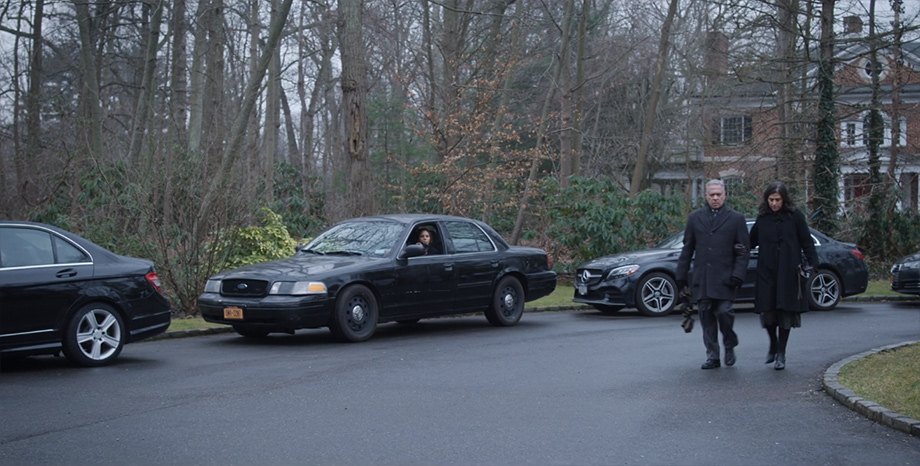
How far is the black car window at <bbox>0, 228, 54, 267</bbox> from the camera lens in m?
10.9

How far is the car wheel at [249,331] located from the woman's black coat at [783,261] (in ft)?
20.0

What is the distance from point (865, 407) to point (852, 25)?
23.4 metres

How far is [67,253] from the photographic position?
37.1 ft

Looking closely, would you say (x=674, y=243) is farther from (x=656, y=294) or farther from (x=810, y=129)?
(x=810, y=129)

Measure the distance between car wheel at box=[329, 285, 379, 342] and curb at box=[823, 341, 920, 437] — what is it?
18.3 feet

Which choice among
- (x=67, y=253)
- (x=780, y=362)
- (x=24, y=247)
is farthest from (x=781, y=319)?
(x=24, y=247)

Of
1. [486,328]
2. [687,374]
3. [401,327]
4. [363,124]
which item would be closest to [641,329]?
[486,328]

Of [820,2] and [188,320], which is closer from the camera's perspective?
[188,320]

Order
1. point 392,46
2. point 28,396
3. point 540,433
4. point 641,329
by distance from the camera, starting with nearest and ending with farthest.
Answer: point 540,433 → point 28,396 → point 641,329 → point 392,46

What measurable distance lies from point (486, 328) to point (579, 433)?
7.87m

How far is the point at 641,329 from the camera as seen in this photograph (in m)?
15.4

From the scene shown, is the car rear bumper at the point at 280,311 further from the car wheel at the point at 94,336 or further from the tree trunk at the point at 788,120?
the tree trunk at the point at 788,120

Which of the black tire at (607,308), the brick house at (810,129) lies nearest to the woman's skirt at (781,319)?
the black tire at (607,308)

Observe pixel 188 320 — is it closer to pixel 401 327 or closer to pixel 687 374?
pixel 401 327
